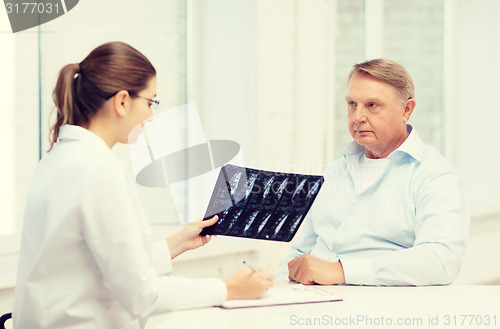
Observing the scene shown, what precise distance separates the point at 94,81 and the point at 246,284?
578 millimetres

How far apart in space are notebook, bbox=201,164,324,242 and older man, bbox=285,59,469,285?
0.21 meters

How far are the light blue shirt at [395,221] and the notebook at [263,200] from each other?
11.1 inches

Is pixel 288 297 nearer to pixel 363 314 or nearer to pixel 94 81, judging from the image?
pixel 363 314

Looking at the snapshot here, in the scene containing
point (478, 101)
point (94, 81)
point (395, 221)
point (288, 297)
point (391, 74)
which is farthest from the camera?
point (478, 101)

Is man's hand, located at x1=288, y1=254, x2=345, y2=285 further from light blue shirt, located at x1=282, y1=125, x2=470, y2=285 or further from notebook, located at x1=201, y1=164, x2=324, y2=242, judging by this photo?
notebook, located at x1=201, y1=164, x2=324, y2=242

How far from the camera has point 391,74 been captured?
2.13 meters

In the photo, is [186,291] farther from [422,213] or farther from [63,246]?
[422,213]

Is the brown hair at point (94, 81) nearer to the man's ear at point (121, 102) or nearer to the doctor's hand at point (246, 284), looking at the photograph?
the man's ear at point (121, 102)

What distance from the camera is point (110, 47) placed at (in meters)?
1.40

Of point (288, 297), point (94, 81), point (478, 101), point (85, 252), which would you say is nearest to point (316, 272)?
point (288, 297)

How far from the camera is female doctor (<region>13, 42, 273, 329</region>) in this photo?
126 centimetres

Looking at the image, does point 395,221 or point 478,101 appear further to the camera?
point 478,101

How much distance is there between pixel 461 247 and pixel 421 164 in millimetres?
310

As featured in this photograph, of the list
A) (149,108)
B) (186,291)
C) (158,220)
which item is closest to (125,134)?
(149,108)
